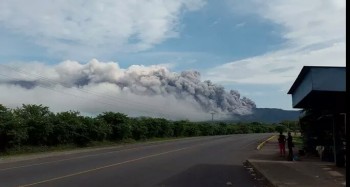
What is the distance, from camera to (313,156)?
2852 cm

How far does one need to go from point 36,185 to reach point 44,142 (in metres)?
26.4

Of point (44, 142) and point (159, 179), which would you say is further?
point (44, 142)

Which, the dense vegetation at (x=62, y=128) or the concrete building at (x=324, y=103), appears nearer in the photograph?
the concrete building at (x=324, y=103)

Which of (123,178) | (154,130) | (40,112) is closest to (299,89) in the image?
(123,178)

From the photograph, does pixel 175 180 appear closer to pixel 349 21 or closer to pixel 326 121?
pixel 349 21

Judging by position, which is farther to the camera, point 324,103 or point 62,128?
point 62,128

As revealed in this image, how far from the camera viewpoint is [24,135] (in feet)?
118

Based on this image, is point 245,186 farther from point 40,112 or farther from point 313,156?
point 40,112

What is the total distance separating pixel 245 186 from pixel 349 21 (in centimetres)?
886

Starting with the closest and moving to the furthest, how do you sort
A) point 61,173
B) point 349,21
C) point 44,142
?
point 349,21
point 61,173
point 44,142

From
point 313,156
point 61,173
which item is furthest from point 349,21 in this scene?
point 313,156

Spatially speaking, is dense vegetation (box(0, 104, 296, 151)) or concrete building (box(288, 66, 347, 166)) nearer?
concrete building (box(288, 66, 347, 166))

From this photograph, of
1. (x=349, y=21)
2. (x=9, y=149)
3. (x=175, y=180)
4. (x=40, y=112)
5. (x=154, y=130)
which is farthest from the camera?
(x=154, y=130)

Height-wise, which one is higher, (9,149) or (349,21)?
(349,21)
